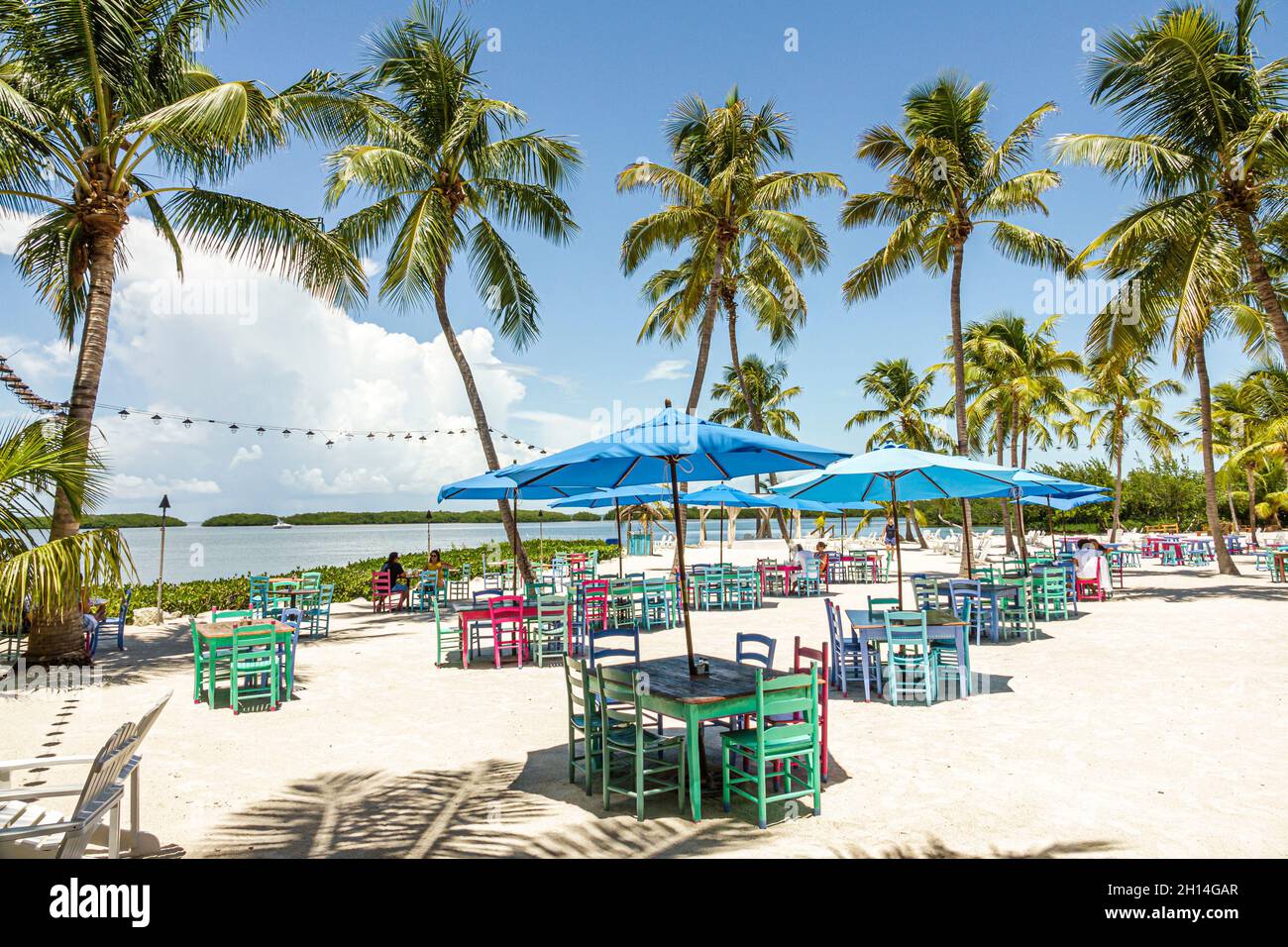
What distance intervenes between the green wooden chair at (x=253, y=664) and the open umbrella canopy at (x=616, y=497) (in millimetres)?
5773

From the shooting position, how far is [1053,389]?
27.6 metres

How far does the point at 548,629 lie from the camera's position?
1128cm

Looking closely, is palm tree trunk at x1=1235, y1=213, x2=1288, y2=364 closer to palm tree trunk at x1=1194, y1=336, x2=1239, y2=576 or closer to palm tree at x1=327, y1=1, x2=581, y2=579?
palm tree trunk at x1=1194, y1=336, x2=1239, y2=576

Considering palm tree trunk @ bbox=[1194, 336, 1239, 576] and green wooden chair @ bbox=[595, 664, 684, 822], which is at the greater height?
palm tree trunk @ bbox=[1194, 336, 1239, 576]

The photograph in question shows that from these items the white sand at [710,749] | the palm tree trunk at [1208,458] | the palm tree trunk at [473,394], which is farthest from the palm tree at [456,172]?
the palm tree trunk at [1208,458]

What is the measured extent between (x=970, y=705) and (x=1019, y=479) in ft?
11.5

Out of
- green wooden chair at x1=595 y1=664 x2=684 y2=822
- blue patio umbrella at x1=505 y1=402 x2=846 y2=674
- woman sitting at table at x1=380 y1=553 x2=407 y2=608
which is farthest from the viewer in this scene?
woman sitting at table at x1=380 y1=553 x2=407 y2=608

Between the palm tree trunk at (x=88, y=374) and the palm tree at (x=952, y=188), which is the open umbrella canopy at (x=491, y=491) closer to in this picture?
the palm tree trunk at (x=88, y=374)

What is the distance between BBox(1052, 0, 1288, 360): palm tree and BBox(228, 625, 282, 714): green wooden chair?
17068 mm

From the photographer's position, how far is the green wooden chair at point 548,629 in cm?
1021

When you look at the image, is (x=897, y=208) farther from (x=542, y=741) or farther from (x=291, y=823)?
(x=291, y=823)

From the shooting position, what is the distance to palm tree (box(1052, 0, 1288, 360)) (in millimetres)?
14078

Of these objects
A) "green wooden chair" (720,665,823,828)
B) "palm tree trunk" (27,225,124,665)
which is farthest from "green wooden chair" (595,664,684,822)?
"palm tree trunk" (27,225,124,665)
